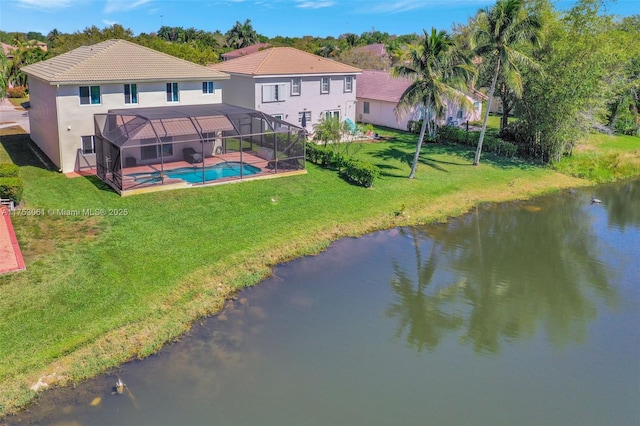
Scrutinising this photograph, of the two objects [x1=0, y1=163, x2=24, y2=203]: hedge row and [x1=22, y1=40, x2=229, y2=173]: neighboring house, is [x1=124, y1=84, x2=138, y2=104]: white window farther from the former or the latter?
[x1=0, y1=163, x2=24, y2=203]: hedge row

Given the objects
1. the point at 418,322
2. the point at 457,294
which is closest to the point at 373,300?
the point at 418,322

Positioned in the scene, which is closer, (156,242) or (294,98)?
(156,242)

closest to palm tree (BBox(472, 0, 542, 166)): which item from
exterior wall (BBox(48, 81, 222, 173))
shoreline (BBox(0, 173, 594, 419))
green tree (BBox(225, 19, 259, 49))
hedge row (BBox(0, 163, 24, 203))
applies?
shoreline (BBox(0, 173, 594, 419))

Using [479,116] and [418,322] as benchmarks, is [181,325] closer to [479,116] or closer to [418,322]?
[418,322]

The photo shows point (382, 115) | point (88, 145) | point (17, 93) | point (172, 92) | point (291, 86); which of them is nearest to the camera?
point (88, 145)

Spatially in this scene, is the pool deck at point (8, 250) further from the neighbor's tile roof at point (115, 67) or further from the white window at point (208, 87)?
the white window at point (208, 87)

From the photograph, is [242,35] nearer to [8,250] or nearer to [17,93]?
[17,93]

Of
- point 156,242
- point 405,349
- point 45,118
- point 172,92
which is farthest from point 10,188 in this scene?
point 405,349
